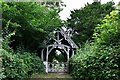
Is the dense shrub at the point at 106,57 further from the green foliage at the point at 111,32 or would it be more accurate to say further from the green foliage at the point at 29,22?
the green foliage at the point at 29,22

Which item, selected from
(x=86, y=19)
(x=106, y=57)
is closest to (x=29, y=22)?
(x=106, y=57)

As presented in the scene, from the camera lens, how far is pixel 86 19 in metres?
10.7

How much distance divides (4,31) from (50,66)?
3.61 metres

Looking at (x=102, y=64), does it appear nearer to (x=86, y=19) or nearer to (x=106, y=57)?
(x=106, y=57)

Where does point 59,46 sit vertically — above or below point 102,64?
above

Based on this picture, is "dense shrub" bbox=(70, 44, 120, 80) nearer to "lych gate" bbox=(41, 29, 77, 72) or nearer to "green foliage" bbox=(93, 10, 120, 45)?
"green foliage" bbox=(93, 10, 120, 45)

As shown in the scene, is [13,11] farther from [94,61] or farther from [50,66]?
[50,66]

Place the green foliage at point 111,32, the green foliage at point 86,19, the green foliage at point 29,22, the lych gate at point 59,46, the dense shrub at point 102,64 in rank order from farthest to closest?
the green foliage at point 86,19 → the lych gate at point 59,46 → the green foliage at point 29,22 → the green foliage at point 111,32 → the dense shrub at point 102,64

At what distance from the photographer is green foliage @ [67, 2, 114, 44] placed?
10430 mm

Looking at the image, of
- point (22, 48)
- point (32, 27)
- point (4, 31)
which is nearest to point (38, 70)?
point (22, 48)

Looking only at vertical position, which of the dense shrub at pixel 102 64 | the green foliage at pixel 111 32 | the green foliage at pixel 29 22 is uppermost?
the green foliage at pixel 29 22

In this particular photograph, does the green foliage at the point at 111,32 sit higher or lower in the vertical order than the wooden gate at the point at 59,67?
higher

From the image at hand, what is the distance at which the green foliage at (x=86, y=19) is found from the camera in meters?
10.4

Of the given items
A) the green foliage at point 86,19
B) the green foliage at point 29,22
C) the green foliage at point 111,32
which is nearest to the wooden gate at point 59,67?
the green foliage at point 29,22
